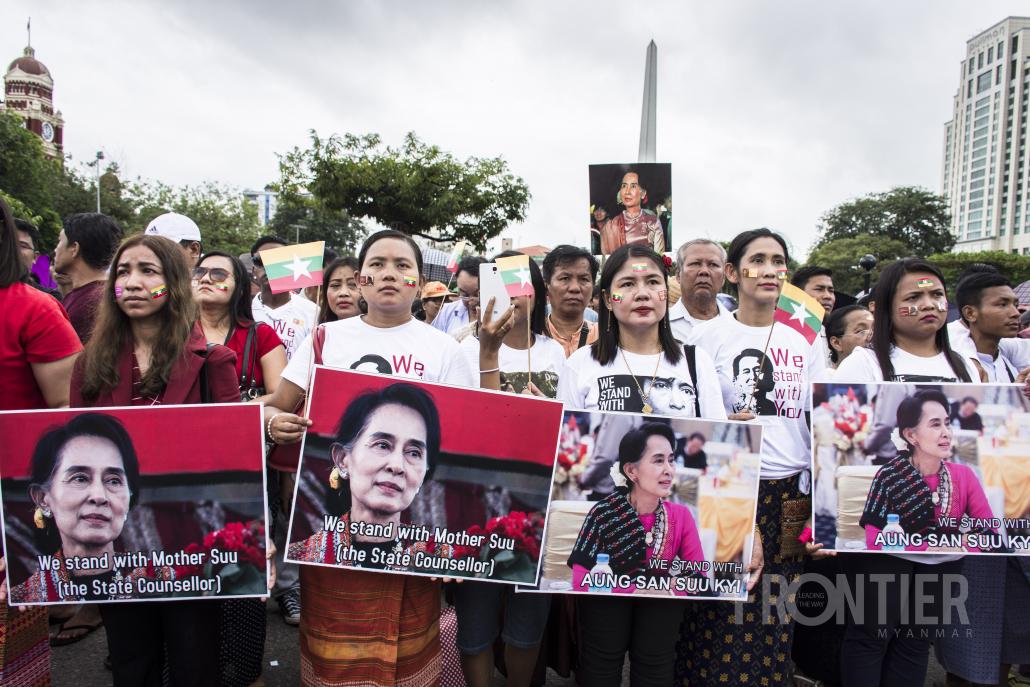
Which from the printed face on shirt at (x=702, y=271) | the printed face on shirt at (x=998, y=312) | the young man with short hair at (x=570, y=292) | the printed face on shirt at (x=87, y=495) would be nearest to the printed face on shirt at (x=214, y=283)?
the printed face on shirt at (x=87, y=495)

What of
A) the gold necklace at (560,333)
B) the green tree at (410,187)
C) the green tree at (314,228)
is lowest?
the gold necklace at (560,333)

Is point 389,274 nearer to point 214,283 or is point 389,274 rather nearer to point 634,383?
point 634,383

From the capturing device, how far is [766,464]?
2953 mm

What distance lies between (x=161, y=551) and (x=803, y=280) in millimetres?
5278

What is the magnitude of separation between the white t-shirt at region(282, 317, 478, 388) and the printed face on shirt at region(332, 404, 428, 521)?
288mm

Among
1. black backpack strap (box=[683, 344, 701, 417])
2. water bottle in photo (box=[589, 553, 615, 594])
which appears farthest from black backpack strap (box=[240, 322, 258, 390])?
black backpack strap (box=[683, 344, 701, 417])

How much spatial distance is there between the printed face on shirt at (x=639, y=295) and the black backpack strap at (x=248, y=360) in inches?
80.4

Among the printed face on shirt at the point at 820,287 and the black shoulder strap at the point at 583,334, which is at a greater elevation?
the printed face on shirt at the point at 820,287

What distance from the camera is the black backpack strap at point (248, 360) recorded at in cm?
355

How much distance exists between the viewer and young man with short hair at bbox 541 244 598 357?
12.4 feet

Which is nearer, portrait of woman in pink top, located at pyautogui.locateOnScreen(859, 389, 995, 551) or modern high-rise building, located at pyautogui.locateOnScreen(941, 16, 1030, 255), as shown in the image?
portrait of woman in pink top, located at pyautogui.locateOnScreen(859, 389, 995, 551)

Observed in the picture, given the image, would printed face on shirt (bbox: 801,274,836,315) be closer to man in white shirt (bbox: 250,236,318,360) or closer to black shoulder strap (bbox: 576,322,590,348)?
black shoulder strap (bbox: 576,322,590,348)

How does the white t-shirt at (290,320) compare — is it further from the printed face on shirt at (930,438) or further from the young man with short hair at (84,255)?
the printed face on shirt at (930,438)

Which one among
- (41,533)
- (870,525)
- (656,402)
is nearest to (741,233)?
(656,402)
